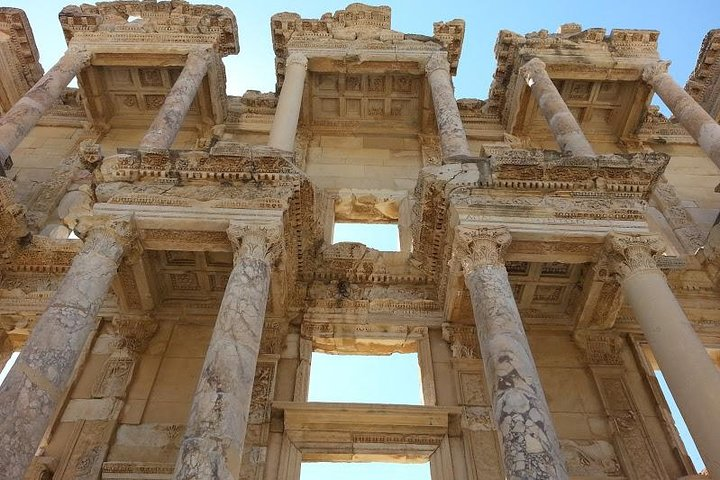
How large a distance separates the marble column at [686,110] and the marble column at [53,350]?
39.2ft

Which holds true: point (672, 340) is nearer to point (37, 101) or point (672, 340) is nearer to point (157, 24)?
point (37, 101)

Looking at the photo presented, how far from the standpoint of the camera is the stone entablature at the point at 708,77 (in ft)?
52.5

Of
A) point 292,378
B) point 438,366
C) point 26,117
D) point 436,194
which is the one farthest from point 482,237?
point 26,117

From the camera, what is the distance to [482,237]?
364 inches

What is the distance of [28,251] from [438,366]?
27.9 ft

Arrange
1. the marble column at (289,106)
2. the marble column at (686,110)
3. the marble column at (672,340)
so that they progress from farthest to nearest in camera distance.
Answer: the marble column at (686,110) → the marble column at (289,106) → the marble column at (672,340)

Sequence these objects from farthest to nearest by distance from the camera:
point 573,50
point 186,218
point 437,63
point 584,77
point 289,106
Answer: point 573,50 → point 584,77 → point 437,63 → point 289,106 → point 186,218

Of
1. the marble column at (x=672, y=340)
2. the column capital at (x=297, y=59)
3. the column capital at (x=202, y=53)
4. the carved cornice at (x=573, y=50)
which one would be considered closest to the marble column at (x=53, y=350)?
the column capital at (x=202, y=53)

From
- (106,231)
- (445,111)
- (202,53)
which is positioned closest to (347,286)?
(445,111)

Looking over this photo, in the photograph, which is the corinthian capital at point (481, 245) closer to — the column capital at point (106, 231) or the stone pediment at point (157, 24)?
the column capital at point (106, 231)

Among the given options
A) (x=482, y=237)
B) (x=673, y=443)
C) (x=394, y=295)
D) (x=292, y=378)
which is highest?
(x=394, y=295)

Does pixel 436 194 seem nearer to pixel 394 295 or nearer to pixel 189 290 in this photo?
pixel 394 295

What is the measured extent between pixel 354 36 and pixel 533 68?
16.1 ft

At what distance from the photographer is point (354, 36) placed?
1602 centimetres
